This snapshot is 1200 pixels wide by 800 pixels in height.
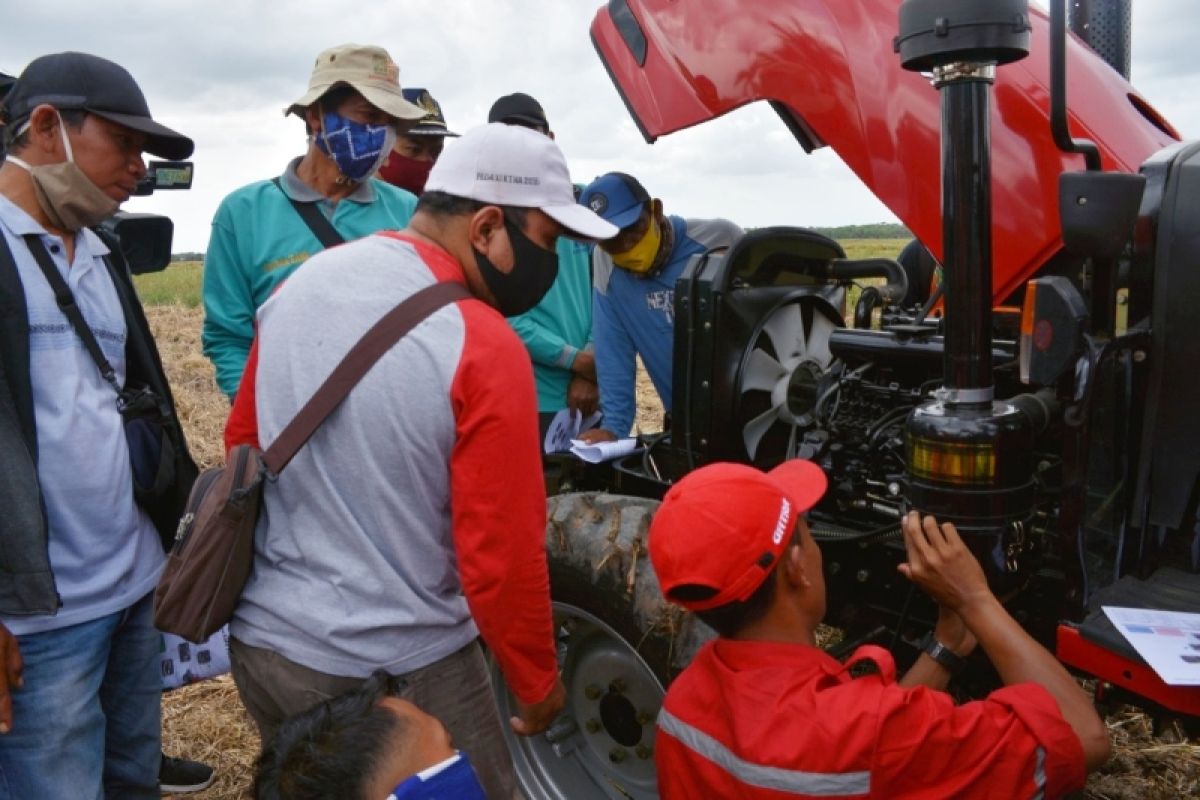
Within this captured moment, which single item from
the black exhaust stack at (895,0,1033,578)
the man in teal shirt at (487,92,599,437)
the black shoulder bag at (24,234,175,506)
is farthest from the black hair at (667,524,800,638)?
the man in teal shirt at (487,92,599,437)

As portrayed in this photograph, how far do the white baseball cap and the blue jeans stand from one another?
1400 mm

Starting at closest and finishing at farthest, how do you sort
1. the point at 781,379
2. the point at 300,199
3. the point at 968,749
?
the point at 968,749, the point at 781,379, the point at 300,199

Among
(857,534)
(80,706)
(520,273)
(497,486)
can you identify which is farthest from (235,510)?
(857,534)

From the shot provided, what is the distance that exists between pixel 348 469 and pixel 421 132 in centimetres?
255

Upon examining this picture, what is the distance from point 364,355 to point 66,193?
1006 mm

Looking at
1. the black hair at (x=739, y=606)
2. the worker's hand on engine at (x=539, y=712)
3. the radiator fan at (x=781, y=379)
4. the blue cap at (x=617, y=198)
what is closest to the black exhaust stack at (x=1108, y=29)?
the radiator fan at (x=781, y=379)

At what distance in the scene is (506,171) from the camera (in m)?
2.12

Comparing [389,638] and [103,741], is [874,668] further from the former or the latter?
[103,741]

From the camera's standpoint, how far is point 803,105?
312cm

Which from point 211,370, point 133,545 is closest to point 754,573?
point 133,545

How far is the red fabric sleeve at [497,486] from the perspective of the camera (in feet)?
6.52

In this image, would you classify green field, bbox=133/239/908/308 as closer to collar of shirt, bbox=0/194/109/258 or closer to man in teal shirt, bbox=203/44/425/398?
man in teal shirt, bbox=203/44/425/398

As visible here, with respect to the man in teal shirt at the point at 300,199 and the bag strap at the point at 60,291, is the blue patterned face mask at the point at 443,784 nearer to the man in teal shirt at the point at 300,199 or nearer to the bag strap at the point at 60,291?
the bag strap at the point at 60,291

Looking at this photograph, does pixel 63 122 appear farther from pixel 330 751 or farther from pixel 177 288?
pixel 177 288
